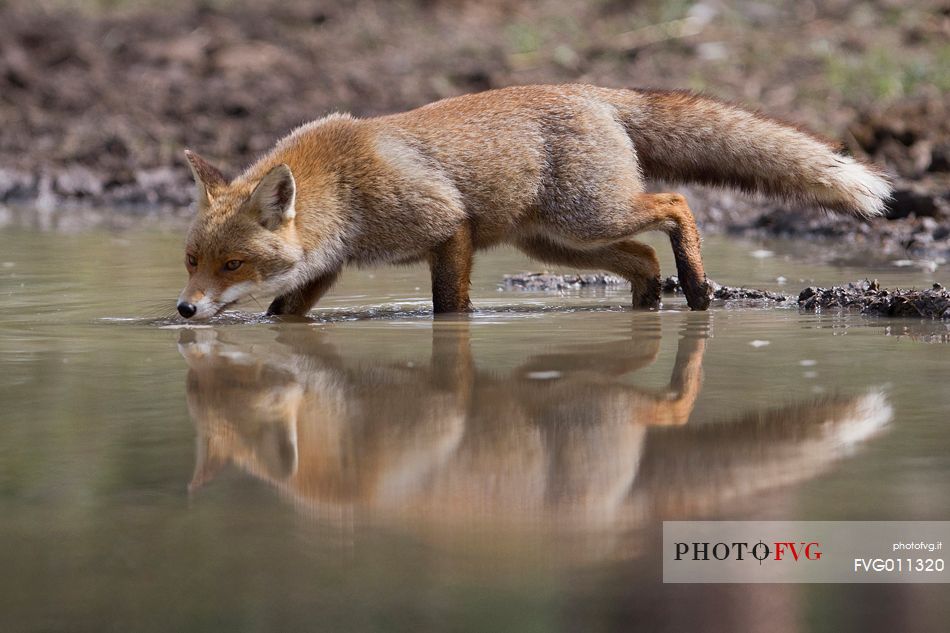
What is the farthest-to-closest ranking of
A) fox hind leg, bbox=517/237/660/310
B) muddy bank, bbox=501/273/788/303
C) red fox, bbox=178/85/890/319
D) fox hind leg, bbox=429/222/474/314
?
muddy bank, bbox=501/273/788/303 → fox hind leg, bbox=517/237/660/310 → fox hind leg, bbox=429/222/474/314 → red fox, bbox=178/85/890/319

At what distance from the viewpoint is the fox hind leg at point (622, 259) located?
7797 mm

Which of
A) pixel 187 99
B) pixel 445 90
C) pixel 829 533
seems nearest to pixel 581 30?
pixel 445 90

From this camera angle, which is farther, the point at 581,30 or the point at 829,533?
the point at 581,30

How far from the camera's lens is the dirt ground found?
45.3 feet

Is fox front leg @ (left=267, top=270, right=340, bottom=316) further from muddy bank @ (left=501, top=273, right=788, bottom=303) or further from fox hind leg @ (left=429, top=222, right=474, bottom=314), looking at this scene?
muddy bank @ (left=501, top=273, right=788, bottom=303)

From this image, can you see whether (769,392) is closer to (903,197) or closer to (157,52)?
(903,197)

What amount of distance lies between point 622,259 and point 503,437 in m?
3.95

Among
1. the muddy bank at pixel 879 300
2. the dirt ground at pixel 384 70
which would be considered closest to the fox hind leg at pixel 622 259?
the muddy bank at pixel 879 300

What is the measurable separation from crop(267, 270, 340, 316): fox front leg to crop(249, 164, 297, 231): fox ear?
505 mm

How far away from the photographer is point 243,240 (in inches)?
275

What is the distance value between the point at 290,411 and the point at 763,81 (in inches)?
462

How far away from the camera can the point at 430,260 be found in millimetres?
7473

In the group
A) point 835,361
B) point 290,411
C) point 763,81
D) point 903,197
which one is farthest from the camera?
point 763,81

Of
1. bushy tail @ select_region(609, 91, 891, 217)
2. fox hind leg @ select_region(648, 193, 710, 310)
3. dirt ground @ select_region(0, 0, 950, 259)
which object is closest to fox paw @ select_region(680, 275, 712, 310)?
fox hind leg @ select_region(648, 193, 710, 310)
